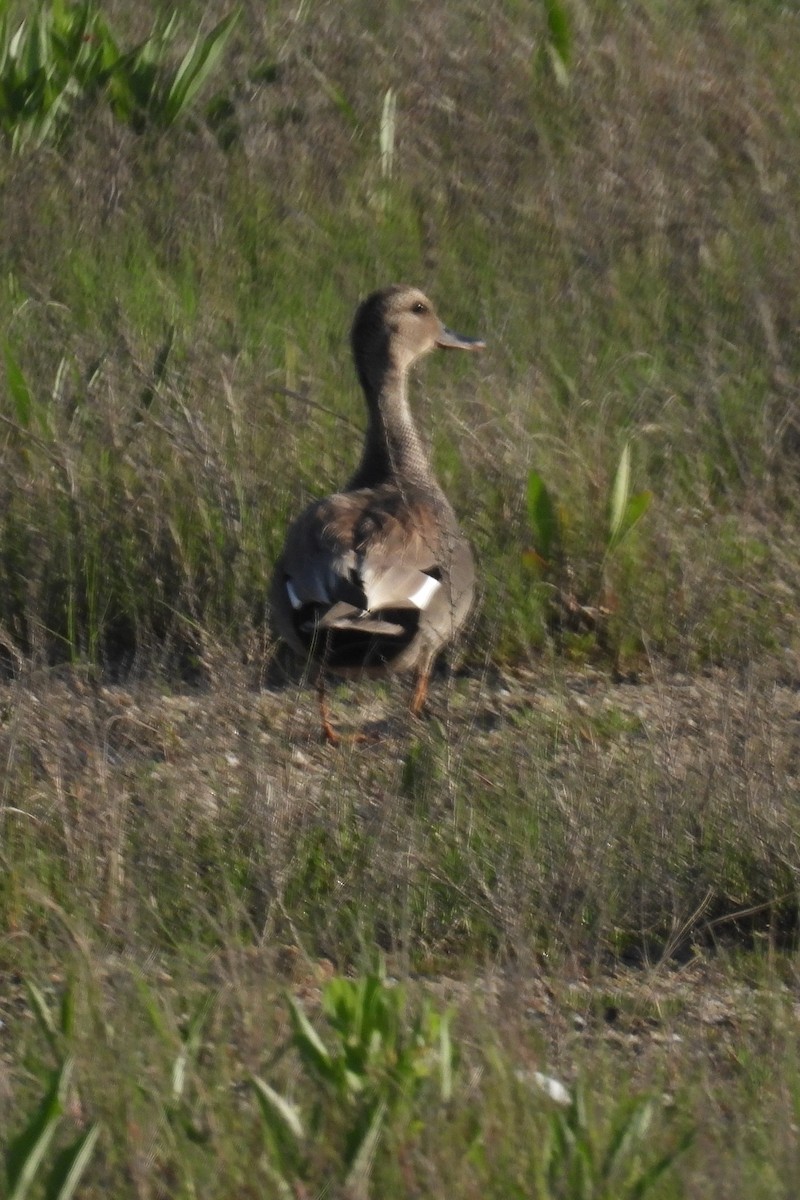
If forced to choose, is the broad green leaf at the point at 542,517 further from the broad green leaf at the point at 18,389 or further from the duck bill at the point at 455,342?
the broad green leaf at the point at 18,389

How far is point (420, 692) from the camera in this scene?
5.54 m

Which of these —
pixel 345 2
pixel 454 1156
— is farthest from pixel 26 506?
pixel 345 2

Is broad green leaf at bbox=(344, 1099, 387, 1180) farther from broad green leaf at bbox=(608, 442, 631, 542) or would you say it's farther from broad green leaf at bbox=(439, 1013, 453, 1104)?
broad green leaf at bbox=(608, 442, 631, 542)

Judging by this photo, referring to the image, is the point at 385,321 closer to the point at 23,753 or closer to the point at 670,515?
the point at 670,515

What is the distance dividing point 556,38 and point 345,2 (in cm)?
166

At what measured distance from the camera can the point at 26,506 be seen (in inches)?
246

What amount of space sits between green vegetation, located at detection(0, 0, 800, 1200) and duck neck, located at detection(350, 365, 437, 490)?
258 mm

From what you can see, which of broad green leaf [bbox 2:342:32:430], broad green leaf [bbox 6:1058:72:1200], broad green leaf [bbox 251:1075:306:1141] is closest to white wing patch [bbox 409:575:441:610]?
broad green leaf [bbox 2:342:32:430]

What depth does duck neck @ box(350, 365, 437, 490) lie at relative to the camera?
6176mm

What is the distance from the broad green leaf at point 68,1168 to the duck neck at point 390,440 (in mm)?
3593

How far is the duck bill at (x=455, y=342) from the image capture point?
6926mm

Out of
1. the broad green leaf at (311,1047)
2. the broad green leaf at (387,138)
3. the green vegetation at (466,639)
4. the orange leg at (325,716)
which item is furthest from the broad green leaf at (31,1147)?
the broad green leaf at (387,138)

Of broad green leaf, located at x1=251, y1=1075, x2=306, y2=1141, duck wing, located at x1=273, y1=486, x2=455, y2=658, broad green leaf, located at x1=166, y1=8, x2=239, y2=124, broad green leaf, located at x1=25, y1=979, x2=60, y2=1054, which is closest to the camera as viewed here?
broad green leaf, located at x1=251, y1=1075, x2=306, y2=1141

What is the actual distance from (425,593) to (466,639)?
734 millimetres
